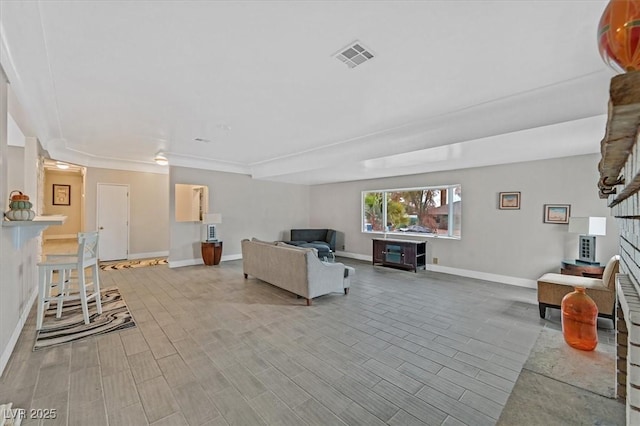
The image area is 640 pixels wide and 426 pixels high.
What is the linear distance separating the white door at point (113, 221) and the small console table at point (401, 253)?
6658mm

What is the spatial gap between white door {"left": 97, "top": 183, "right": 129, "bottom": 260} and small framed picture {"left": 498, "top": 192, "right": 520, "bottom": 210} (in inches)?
353

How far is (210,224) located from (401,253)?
15.5 feet

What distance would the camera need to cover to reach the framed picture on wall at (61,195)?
980 cm

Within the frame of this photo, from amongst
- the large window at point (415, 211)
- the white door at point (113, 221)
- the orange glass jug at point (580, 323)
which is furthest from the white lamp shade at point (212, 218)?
the orange glass jug at point (580, 323)

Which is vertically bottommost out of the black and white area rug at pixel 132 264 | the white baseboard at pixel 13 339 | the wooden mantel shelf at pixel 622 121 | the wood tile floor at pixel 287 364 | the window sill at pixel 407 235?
the wood tile floor at pixel 287 364

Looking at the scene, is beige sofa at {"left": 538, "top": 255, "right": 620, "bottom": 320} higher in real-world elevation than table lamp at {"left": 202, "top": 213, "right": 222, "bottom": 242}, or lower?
lower

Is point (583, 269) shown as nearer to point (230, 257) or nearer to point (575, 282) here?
point (575, 282)

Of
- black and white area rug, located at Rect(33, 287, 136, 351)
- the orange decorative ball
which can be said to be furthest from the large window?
black and white area rug, located at Rect(33, 287, 136, 351)

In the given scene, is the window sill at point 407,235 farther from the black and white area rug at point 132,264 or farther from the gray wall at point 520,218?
the black and white area rug at point 132,264

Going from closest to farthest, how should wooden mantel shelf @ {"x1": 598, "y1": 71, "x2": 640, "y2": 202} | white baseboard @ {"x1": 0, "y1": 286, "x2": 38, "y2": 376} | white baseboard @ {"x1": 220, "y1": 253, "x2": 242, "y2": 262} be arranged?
wooden mantel shelf @ {"x1": 598, "y1": 71, "x2": 640, "y2": 202} < white baseboard @ {"x1": 0, "y1": 286, "x2": 38, "y2": 376} < white baseboard @ {"x1": 220, "y1": 253, "x2": 242, "y2": 262}

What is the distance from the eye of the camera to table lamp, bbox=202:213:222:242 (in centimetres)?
670

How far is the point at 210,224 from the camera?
22.7 ft

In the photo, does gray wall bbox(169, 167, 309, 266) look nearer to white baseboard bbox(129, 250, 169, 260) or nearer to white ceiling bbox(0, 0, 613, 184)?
white baseboard bbox(129, 250, 169, 260)

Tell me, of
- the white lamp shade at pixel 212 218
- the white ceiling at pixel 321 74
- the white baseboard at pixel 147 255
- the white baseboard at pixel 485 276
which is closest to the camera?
the white ceiling at pixel 321 74
